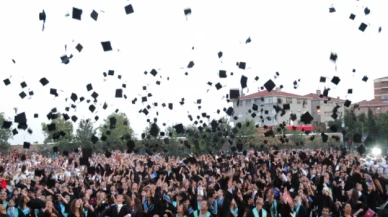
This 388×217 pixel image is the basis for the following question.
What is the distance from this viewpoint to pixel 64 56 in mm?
12359

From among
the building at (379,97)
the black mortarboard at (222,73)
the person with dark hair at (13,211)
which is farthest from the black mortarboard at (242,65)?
the building at (379,97)

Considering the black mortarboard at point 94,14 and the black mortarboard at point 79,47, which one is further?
the black mortarboard at point 79,47

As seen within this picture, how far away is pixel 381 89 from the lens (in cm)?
7894

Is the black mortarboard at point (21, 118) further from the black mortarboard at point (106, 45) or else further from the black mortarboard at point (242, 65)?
the black mortarboard at point (242, 65)

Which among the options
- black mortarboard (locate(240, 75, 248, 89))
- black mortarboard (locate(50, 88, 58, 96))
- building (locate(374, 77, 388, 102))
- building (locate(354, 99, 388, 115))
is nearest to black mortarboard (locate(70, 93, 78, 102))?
black mortarboard (locate(50, 88, 58, 96))

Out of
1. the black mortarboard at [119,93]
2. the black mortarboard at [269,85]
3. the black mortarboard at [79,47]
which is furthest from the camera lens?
the black mortarboard at [119,93]

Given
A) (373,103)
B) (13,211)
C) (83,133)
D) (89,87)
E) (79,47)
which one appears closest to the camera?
(13,211)

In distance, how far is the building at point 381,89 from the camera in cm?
7825

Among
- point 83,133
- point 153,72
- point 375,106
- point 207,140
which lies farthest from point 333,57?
point 375,106

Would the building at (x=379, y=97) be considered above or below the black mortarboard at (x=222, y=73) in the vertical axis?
above

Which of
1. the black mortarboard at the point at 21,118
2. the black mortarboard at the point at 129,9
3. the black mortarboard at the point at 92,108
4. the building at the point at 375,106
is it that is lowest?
the black mortarboard at the point at 21,118

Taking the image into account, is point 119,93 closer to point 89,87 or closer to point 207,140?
point 89,87

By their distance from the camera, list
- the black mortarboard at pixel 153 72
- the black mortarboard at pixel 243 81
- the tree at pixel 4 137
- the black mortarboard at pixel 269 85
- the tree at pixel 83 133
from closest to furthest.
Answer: the black mortarboard at pixel 243 81, the black mortarboard at pixel 269 85, the black mortarboard at pixel 153 72, the tree at pixel 83 133, the tree at pixel 4 137

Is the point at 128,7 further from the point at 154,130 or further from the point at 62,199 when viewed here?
the point at 154,130
